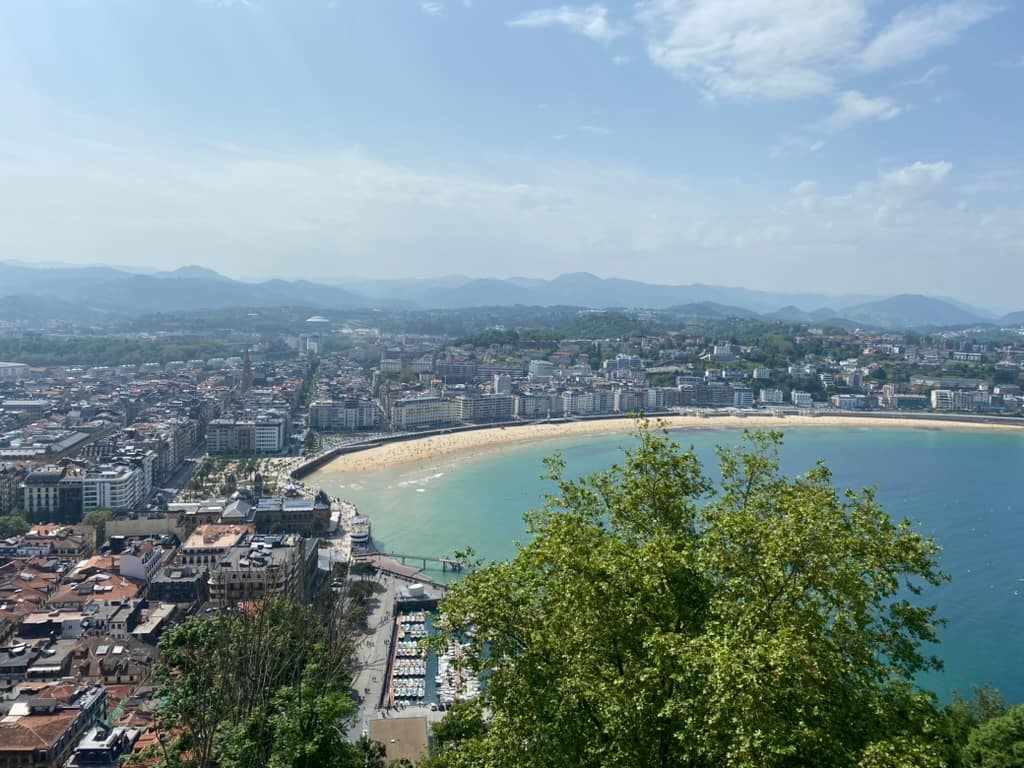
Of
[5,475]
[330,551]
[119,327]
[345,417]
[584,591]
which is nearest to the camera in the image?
[584,591]

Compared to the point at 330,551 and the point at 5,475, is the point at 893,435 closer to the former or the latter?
the point at 330,551

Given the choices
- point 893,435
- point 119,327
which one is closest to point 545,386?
point 893,435

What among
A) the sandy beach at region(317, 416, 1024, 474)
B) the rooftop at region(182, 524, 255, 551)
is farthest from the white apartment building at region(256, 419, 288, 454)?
the rooftop at region(182, 524, 255, 551)

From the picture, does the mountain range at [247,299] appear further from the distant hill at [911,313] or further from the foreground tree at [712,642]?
the foreground tree at [712,642]

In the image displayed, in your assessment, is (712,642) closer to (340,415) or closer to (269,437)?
(269,437)

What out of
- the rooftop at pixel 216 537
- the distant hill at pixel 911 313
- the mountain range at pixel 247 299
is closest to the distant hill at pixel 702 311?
the mountain range at pixel 247 299

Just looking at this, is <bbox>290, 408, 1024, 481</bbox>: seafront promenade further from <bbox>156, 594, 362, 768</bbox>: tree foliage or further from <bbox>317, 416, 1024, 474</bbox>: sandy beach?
<bbox>156, 594, 362, 768</bbox>: tree foliage
